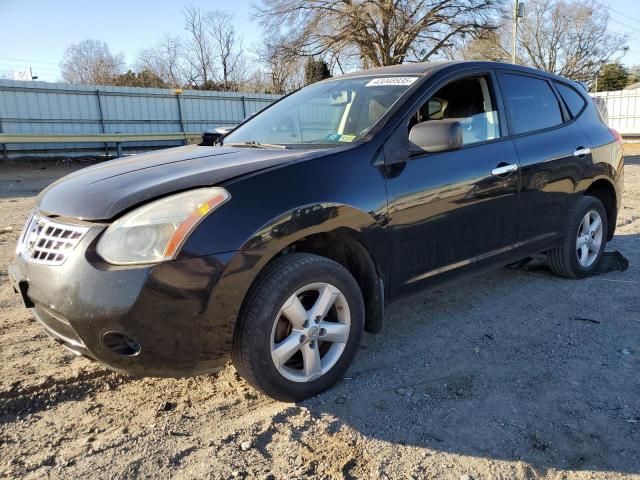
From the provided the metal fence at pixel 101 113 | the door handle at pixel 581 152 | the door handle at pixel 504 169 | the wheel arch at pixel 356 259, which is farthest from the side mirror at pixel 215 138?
the metal fence at pixel 101 113

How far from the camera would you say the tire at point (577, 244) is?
172 inches

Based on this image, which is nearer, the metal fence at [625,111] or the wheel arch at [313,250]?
the wheel arch at [313,250]

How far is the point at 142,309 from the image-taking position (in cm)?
221

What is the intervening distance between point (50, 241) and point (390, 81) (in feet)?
7.46

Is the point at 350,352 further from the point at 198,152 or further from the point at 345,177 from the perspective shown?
the point at 198,152

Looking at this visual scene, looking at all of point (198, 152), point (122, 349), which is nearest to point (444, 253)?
point (198, 152)

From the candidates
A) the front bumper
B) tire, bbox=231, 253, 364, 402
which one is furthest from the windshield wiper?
the front bumper

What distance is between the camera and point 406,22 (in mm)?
27594

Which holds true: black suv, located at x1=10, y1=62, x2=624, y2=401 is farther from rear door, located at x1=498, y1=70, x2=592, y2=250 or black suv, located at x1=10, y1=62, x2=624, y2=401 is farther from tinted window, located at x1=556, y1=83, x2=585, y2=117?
tinted window, located at x1=556, y1=83, x2=585, y2=117

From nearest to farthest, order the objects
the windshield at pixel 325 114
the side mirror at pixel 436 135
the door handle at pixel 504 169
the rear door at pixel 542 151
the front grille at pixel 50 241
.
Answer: the front grille at pixel 50 241 → the side mirror at pixel 436 135 → the windshield at pixel 325 114 → the door handle at pixel 504 169 → the rear door at pixel 542 151

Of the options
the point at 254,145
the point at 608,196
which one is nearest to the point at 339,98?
the point at 254,145

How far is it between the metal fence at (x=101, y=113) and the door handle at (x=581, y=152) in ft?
55.6

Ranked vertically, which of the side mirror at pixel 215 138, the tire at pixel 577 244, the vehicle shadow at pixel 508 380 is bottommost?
the vehicle shadow at pixel 508 380

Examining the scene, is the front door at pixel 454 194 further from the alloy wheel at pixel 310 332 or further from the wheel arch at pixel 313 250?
→ the alloy wheel at pixel 310 332
